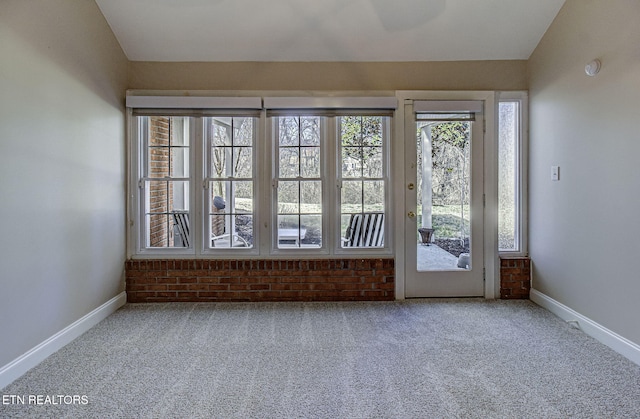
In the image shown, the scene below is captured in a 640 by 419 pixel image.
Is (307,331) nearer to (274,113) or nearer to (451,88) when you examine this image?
(274,113)

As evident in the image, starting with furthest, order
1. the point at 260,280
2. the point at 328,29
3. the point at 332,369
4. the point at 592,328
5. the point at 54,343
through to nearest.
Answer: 1. the point at 260,280
2. the point at 328,29
3. the point at 592,328
4. the point at 54,343
5. the point at 332,369

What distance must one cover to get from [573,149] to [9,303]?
4153 mm

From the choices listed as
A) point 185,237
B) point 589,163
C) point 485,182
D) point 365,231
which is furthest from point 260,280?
point 589,163

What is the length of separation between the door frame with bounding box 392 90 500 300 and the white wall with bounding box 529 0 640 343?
0.36 metres

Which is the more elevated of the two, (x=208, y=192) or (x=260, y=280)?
(x=208, y=192)

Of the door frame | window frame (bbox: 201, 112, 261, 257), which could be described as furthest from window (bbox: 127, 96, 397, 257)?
the door frame

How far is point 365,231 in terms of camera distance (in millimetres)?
3756

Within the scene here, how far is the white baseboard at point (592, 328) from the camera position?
244 centimetres

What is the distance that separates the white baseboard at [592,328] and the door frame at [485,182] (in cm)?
43

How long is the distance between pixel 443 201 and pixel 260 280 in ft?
6.56

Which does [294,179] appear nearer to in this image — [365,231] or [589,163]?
[365,231]

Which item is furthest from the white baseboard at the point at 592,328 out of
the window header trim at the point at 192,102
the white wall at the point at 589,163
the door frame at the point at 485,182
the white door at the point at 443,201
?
the window header trim at the point at 192,102

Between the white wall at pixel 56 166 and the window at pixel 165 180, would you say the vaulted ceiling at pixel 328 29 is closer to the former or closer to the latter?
the white wall at pixel 56 166

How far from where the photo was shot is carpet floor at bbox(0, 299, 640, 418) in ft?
6.27
